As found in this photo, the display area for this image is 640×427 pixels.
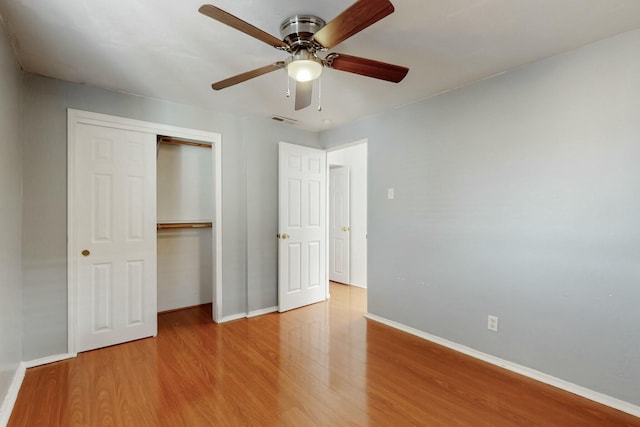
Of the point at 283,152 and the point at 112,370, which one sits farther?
the point at 283,152

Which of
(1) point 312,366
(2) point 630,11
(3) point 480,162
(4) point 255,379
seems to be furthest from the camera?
(3) point 480,162

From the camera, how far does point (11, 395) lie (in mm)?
1928

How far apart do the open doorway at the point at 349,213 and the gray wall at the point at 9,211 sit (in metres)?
3.73

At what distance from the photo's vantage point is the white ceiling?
5.39ft

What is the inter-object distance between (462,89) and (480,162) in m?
0.70

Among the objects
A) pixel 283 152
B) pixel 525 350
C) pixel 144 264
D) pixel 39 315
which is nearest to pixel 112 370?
pixel 39 315

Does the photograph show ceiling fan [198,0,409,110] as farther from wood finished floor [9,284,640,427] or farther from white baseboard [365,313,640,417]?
white baseboard [365,313,640,417]

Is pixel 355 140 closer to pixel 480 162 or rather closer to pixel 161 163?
pixel 480 162

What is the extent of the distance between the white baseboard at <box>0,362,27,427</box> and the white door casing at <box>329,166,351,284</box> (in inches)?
156

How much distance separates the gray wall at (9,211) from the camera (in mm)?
1805

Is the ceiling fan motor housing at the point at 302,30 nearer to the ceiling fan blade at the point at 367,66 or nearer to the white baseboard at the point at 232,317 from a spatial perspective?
the ceiling fan blade at the point at 367,66

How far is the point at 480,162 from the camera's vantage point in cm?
259

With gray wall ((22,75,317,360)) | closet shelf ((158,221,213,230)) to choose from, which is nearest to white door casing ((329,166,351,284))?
closet shelf ((158,221,213,230))

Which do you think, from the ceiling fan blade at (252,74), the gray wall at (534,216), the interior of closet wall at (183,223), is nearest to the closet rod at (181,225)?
the interior of closet wall at (183,223)
